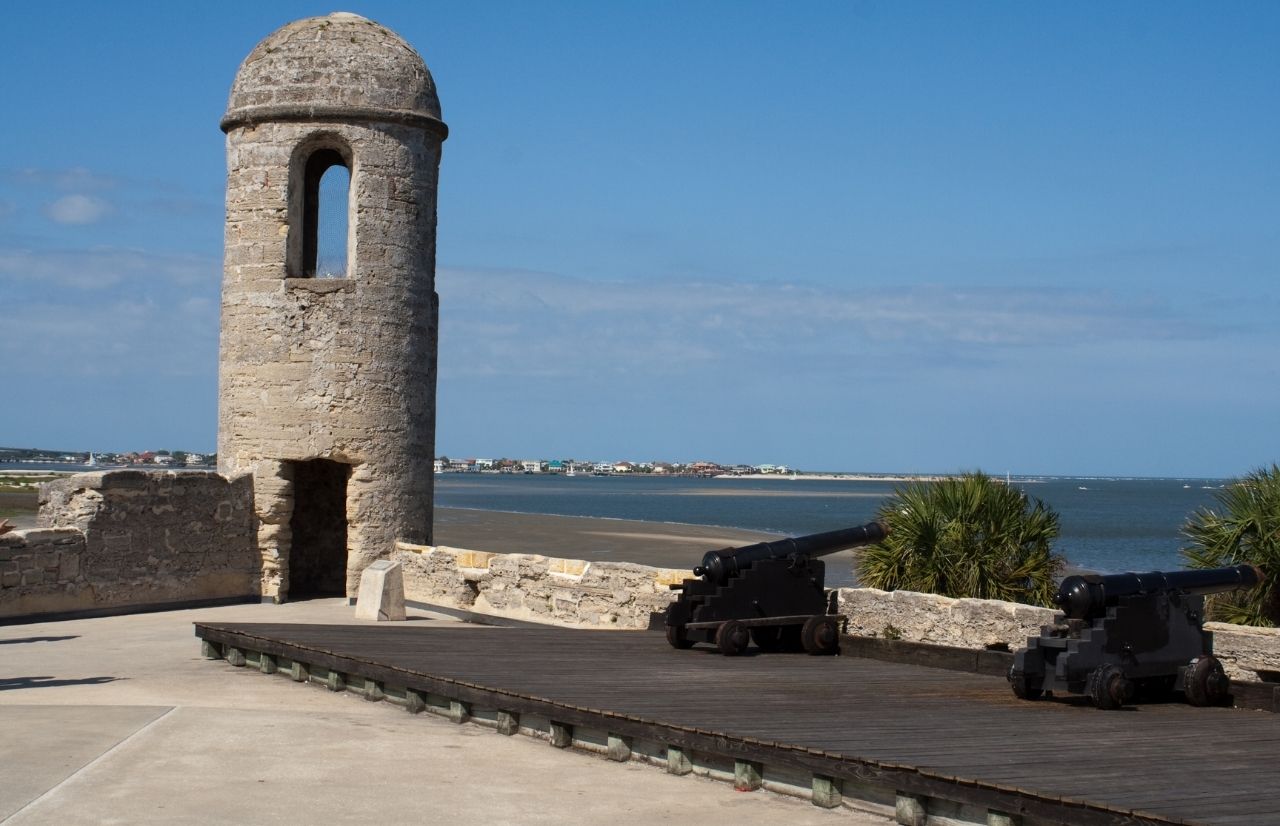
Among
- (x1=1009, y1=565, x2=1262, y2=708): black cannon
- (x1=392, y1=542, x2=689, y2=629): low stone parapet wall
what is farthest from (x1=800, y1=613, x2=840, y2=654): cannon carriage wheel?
(x1=1009, y1=565, x2=1262, y2=708): black cannon

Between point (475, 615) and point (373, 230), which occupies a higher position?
point (373, 230)

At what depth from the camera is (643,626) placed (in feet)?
42.1

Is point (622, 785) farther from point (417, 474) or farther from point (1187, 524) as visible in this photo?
point (417, 474)

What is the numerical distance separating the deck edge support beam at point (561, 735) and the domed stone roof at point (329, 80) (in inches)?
400

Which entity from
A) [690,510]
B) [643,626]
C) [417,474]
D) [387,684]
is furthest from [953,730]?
[690,510]

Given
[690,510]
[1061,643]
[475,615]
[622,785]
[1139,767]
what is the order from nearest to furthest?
1. [1139,767]
2. [622,785]
3. [1061,643]
4. [475,615]
5. [690,510]

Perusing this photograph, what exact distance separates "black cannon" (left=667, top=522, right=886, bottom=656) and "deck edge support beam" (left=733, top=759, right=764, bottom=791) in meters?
3.36

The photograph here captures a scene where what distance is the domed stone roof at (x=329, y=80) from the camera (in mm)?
16453

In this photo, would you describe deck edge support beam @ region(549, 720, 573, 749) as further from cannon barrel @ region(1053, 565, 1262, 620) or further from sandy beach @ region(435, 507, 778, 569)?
sandy beach @ region(435, 507, 778, 569)

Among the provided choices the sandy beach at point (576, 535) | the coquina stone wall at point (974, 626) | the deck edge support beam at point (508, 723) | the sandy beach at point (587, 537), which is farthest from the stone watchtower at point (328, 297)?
the sandy beach at point (587, 537)

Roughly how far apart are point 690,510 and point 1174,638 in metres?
74.8

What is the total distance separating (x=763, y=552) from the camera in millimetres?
10539

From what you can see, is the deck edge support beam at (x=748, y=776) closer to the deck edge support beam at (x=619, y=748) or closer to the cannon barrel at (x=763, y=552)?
the deck edge support beam at (x=619, y=748)

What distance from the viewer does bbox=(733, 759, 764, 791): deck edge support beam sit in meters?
6.93
